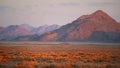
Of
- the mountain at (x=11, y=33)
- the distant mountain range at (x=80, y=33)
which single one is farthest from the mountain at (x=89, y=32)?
the mountain at (x=11, y=33)

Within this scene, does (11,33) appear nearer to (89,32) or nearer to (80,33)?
(80,33)

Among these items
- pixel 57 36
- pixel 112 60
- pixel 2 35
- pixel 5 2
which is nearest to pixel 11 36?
pixel 2 35

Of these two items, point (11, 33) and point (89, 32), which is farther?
point (89, 32)

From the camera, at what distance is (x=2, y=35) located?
732 inches

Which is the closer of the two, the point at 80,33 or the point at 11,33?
the point at 11,33

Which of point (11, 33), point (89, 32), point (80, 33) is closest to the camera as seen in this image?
point (11, 33)

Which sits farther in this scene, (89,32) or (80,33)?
(89,32)

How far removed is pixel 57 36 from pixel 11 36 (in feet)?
11.4

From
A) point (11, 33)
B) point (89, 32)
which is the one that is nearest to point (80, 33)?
point (89, 32)

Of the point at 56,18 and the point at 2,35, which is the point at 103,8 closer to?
the point at 56,18

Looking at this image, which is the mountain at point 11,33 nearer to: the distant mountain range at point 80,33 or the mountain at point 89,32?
the distant mountain range at point 80,33

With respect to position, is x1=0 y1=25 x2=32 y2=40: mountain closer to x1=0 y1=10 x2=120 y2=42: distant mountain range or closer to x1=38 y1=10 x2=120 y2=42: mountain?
x1=0 y1=10 x2=120 y2=42: distant mountain range

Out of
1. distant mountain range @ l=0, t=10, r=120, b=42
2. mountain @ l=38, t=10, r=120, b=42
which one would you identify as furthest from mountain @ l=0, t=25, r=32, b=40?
mountain @ l=38, t=10, r=120, b=42

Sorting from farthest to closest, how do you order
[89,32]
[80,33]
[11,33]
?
[89,32] → [80,33] → [11,33]
